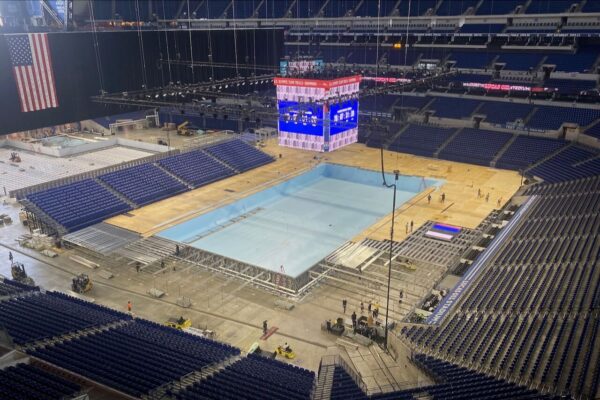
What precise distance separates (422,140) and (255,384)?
111ft

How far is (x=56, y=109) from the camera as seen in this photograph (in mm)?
29500

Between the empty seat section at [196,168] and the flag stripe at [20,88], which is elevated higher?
the flag stripe at [20,88]

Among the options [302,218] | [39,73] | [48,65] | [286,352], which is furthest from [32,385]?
[48,65]

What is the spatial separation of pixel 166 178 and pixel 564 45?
34.7 m

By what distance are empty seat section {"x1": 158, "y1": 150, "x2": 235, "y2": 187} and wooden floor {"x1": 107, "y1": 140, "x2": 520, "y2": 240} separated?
860 mm

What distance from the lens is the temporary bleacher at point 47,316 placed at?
15742 mm

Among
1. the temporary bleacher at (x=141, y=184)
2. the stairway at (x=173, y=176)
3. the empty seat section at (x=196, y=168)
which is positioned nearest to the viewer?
the temporary bleacher at (x=141, y=184)

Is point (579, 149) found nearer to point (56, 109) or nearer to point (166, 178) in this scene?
point (166, 178)

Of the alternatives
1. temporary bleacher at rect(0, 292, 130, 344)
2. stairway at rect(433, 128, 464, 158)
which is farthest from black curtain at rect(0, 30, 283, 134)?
stairway at rect(433, 128, 464, 158)

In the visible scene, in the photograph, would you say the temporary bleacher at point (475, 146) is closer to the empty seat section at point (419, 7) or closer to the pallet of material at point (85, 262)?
the empty seat section at point (419, 7)

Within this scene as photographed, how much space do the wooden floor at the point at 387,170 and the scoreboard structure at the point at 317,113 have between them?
270 cm

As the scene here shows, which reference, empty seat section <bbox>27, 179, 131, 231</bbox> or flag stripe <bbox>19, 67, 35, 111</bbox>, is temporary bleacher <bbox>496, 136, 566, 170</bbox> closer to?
empty seat section <bbox>27, 179, 131, 231</bbox>

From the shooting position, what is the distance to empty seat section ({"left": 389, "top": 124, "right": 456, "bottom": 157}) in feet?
139

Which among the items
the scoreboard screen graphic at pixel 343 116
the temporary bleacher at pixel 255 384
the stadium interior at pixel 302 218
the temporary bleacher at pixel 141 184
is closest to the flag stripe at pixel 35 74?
the stadium interior at pixel 302 218
